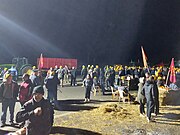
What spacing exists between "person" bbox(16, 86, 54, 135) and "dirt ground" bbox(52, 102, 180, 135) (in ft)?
13.3

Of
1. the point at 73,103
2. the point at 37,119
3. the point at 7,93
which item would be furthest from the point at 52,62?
the point at 37,119

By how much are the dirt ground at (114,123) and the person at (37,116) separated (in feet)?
13.3

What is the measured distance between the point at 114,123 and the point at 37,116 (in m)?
6.04

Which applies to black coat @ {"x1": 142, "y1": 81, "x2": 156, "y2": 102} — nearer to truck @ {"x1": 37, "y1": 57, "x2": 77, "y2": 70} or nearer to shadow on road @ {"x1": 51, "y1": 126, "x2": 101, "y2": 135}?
shadow on road @ {"x1": 51, "y1": 126, "x2": 101, "y2": 135}

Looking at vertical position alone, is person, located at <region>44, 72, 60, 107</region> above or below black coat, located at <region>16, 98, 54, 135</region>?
above

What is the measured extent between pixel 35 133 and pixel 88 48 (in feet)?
139

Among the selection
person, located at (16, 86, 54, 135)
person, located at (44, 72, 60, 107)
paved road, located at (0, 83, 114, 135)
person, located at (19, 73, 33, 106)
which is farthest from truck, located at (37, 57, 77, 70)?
person, located at (16, 86, 54, 135)

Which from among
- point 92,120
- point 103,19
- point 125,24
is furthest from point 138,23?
point 92,120

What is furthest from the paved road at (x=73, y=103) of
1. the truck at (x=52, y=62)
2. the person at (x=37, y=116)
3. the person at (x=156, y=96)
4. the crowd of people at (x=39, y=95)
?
the truck at (x=52, y=62)

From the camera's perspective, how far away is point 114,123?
Result: 412 inches

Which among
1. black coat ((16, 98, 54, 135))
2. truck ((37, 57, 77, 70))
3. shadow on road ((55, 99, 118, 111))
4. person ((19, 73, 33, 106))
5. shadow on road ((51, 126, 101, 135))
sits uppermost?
truck ((37, 57, 77, 70))

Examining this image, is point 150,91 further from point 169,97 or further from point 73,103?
point 73,103

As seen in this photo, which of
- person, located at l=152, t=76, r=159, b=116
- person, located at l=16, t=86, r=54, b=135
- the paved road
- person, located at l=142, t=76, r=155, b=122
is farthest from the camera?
the paved road

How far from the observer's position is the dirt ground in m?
9.43
